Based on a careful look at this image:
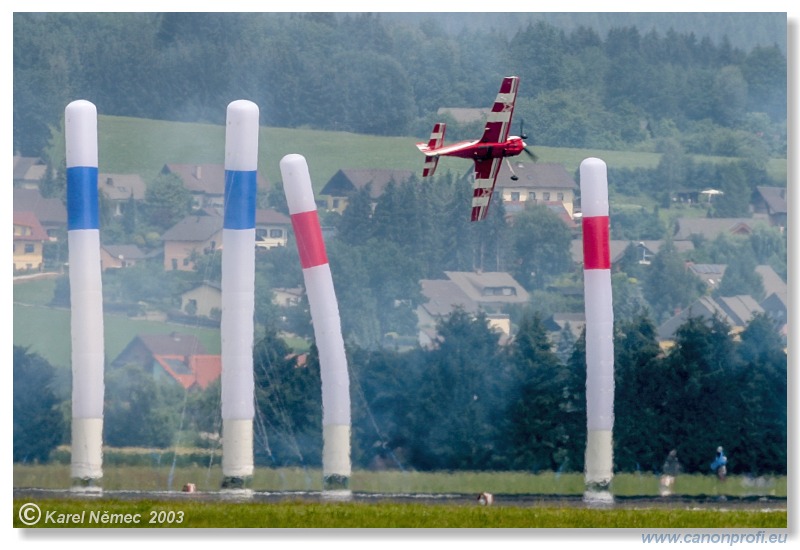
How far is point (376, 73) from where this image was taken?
97.1 ft

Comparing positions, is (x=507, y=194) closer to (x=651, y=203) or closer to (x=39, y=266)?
(x=651, y=203)

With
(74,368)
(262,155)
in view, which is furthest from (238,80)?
(74,368)

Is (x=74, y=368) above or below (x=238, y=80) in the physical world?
below

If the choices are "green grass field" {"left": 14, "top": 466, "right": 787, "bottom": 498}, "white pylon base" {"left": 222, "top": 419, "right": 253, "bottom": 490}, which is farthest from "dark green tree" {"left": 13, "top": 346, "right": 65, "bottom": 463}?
"white pylon base" {"left": 222, "top": 419, "right": 253, "bottom": 490}

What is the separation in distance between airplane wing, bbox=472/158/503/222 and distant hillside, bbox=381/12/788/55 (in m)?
2.96

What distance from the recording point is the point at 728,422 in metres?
28.1

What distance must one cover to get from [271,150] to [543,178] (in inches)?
173

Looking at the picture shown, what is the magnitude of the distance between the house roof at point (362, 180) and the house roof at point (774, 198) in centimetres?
578

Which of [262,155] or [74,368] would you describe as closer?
[74,368]

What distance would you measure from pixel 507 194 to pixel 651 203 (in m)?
2.48

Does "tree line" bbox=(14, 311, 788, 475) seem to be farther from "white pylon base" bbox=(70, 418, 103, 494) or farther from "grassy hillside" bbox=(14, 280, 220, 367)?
"white pylon base" bbox=(70, 418, 103, 494)

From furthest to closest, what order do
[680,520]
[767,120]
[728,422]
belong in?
[767,120] < [728,422] < [680,520]

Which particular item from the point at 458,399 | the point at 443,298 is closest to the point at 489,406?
the point at 458,399

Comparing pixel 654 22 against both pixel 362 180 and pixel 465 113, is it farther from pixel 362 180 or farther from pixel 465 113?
pixel 362 180
